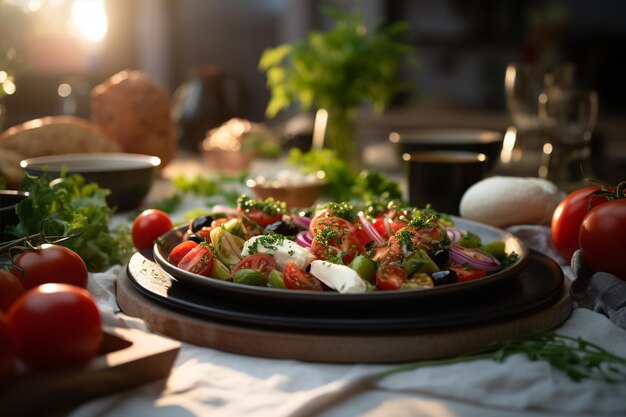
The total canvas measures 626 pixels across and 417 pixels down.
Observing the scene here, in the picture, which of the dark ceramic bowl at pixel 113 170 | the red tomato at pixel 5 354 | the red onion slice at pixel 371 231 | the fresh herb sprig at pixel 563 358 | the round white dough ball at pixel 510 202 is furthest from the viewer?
the dark ceramic bowl at pixel 113 170

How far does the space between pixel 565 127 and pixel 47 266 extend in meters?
1.74

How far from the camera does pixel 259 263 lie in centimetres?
126

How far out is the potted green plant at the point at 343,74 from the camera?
3.01 meters

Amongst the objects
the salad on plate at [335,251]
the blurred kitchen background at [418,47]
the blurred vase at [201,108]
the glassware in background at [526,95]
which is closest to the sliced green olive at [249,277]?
the salad on plate at [335,251]

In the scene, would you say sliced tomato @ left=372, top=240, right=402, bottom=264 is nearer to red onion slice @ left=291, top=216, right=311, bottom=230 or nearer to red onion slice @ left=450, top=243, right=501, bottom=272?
red onion slice @ left=450, top=243, right=501, bottom=272

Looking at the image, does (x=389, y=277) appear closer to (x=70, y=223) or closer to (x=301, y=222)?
(x=301, y=222)

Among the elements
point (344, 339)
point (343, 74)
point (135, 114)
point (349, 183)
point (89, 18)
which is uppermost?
point (89, 18)

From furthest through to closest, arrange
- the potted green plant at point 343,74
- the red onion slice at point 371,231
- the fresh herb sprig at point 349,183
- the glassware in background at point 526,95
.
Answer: the potted green plant at point 343,74
the glassware in background at point 526,95
the fresh herb sprig at point 349,183
the red onion slice at point 371,231

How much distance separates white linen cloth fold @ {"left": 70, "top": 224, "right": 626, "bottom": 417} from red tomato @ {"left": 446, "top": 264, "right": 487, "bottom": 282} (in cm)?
18

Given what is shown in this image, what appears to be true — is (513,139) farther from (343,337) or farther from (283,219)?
(343,337)

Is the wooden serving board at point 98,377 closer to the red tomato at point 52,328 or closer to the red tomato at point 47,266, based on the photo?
the red tomato at point 52,328

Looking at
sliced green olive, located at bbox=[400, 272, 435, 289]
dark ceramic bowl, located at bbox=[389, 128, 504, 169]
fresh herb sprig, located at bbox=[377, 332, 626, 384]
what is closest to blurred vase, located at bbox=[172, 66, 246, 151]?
dark ceramic bowl, located at bbox=[389, 128, 504, 169]

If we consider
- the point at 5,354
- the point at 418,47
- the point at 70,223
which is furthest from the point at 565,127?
the point at 418,47

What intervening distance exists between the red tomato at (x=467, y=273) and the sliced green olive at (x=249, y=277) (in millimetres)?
335
